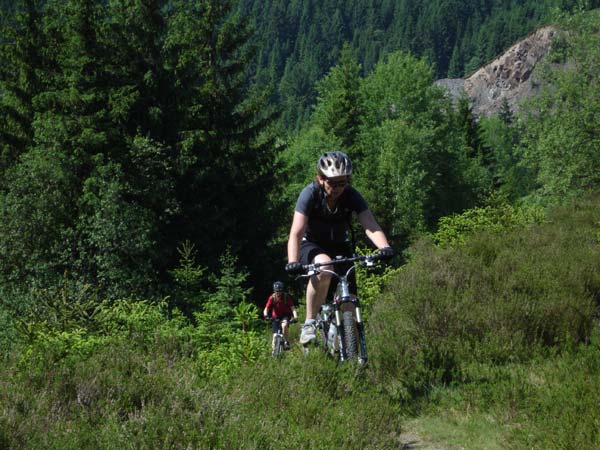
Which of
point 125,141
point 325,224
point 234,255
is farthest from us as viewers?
point 234,255

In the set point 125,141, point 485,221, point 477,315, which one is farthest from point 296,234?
point 125,141

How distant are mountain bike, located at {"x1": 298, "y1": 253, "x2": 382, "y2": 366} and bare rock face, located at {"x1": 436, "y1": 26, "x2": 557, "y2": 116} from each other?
128697 mm

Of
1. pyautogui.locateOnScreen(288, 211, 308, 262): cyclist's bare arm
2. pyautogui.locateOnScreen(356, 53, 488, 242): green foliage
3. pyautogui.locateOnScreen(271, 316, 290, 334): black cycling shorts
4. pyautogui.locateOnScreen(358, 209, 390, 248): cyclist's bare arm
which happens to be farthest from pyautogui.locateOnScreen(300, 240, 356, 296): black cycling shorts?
pyautogui.locateOnScreen(356, 53, 488, 242): green foliage

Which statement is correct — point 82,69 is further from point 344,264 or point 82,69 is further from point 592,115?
point 592,115

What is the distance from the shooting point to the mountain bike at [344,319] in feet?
16.9

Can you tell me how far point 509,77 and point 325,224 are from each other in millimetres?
141785

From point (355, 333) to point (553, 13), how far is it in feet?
99.5

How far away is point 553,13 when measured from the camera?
98.7ft

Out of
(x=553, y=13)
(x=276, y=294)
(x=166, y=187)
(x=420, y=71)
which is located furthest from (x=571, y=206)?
(x=420, y=71)

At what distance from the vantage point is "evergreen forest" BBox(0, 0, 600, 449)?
13.5 feet

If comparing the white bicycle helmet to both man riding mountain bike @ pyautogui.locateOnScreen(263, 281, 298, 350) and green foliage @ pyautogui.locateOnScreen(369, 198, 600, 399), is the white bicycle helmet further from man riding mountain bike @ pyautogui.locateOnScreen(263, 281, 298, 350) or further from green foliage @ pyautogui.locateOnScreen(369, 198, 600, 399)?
man riding mountain bike @ pyautogui.locateOnScreen(263, 281, 298, 350)

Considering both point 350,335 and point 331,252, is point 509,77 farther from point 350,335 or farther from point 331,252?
point 350,335

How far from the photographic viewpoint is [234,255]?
20.3 m

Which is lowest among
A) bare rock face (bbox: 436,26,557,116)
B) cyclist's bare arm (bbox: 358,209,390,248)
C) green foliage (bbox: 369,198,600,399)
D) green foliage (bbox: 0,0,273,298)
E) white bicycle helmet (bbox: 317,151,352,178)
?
green foliage (bbox: 369,198,600,399)
